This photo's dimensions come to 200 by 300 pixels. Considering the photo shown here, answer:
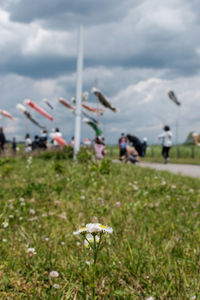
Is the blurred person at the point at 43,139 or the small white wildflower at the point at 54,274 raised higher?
the blurred person at the point at 43,139

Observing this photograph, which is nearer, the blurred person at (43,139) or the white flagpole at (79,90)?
the white flagpole at (79,90)

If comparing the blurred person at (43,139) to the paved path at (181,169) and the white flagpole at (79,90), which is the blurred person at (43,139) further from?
the white flagpole at (79,90)

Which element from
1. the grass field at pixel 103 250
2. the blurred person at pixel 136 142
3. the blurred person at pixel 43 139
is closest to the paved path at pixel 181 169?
the blurred person at pixel 136 142

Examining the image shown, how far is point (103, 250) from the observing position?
2396 millimetres

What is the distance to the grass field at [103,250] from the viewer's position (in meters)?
1.87

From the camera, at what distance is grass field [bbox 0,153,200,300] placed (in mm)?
1867

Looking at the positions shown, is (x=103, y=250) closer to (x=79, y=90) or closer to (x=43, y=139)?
(x=79, y=90)

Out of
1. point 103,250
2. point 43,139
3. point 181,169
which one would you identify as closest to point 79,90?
point 181,169

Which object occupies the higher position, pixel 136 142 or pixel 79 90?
pixel 79 90

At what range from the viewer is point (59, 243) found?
2.75 meters

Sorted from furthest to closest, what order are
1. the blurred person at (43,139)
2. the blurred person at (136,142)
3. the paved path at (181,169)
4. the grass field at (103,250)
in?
the blurred person at (43,139), the blurred person at (136,142), the paved path at (181,169), the grass field at (103,250)

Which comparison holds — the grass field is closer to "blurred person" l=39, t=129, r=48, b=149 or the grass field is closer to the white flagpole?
the white flagpole

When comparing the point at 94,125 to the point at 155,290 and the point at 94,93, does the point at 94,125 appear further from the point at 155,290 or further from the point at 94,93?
the point at 155,290

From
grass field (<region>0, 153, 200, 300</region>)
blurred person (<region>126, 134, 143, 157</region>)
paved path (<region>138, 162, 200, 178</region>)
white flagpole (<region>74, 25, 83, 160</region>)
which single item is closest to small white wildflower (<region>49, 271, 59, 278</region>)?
grass field (<region>0, 153, 200, 300</region>)
